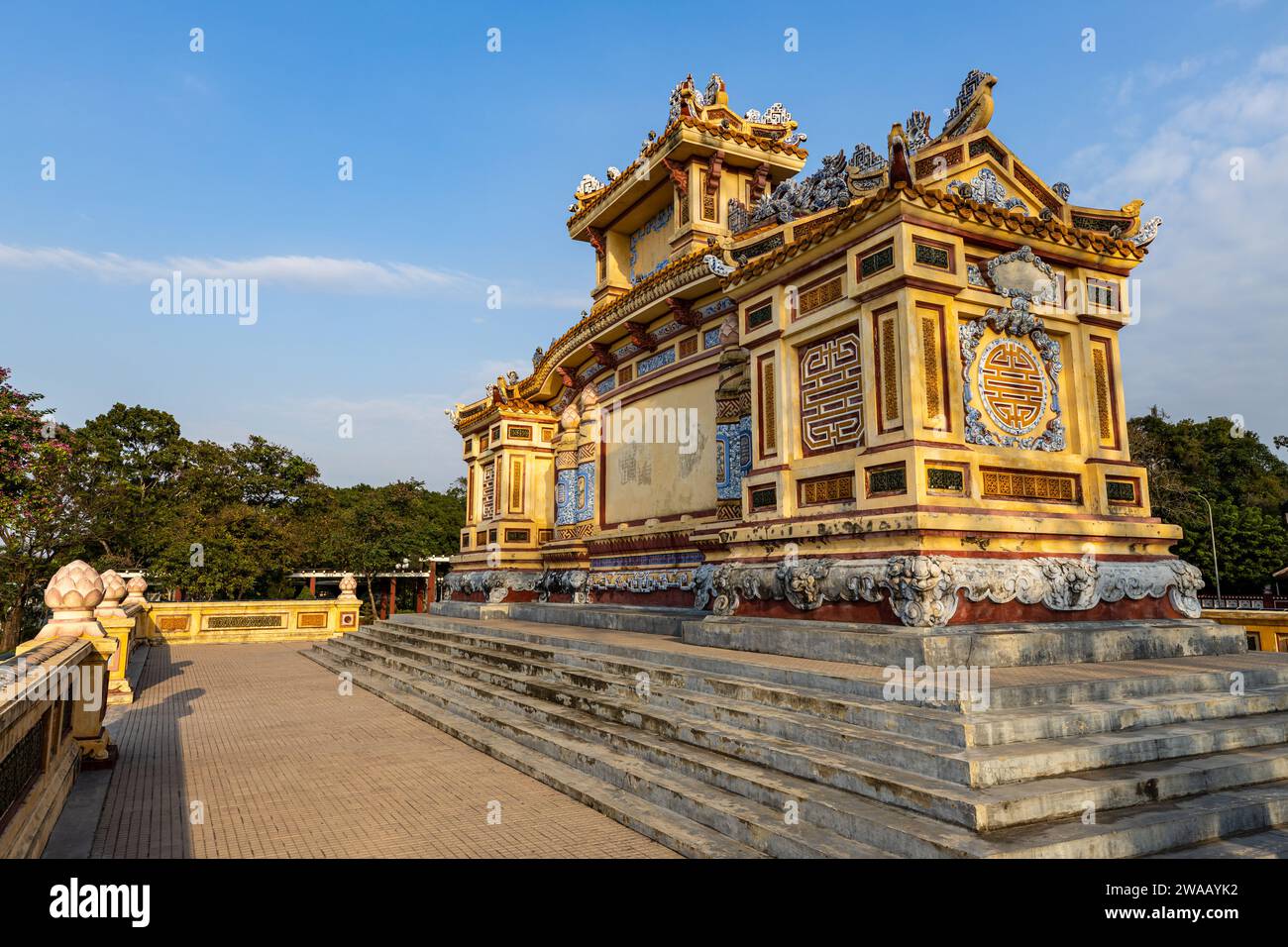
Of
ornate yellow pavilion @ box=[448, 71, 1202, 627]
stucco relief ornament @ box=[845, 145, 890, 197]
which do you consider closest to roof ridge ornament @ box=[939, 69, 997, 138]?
ornate yellow pavilion @ box=[448, 71, 1202, 627]

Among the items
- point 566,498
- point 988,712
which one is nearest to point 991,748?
point 988,712

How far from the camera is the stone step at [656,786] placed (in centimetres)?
405

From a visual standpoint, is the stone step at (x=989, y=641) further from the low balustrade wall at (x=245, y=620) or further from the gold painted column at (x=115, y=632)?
the low balustrade wall at (x=245, y=620)

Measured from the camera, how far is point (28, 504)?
2123 centimetres

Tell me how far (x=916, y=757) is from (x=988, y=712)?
686 millimetres

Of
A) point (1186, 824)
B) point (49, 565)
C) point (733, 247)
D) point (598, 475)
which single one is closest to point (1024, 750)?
point (1186, 824)

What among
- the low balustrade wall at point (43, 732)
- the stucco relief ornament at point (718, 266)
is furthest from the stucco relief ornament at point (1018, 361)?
the low balustrade wall at point (43, 732)

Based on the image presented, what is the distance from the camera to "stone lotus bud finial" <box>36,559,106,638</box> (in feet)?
24.8

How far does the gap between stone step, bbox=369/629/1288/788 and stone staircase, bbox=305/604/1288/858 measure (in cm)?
1

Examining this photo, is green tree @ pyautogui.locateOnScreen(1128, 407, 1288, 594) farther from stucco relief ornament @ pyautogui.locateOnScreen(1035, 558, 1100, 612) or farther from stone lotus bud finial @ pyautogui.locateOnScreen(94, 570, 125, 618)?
stone lotus bud finial @ pyautogui.locateOnScreen(94, 570, 125, 618)

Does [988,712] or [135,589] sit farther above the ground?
[135,589]

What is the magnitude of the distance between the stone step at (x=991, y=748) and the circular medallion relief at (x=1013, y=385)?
3.22m

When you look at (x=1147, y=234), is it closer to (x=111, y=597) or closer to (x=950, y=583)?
(x=950, y=583)

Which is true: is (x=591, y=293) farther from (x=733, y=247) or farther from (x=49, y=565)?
(x=49, y=565)
